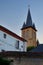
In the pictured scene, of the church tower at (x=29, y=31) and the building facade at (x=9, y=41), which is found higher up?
the church tower at (x=29, y=31)

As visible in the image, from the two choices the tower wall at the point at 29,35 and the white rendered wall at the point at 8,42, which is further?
the tower wall at the point at 29,35

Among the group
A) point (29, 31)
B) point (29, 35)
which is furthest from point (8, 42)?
point (29, 35)

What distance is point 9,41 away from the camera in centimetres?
3219

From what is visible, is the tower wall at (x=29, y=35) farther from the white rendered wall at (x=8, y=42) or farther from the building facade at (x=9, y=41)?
the white rendered wall at (x=8, y=42)

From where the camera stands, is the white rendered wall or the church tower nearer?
the white rendered wall

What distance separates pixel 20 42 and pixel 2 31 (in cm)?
697

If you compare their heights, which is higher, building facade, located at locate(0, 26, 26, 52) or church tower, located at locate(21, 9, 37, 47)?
church tower, located at locate(21, 9, 37, 47)

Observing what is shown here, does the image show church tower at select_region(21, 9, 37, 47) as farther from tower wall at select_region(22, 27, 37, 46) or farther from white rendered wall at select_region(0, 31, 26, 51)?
white rendered wall at select_region(0, 31, 26, 51)

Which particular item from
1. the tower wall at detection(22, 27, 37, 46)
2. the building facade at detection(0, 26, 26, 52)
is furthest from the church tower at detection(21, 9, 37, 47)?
the building facade at detection(0, 26, 26, 52)

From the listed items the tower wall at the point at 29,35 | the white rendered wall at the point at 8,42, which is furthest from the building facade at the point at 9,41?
the tower wall at the point at 29,35

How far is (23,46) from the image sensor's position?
121ft

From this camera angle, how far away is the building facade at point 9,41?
99.5 feet

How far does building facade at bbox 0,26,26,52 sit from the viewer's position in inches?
1194

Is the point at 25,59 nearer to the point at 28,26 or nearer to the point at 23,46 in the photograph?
the point at 23,46
